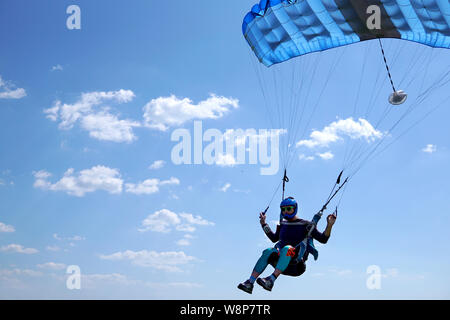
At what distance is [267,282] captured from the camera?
11109mm

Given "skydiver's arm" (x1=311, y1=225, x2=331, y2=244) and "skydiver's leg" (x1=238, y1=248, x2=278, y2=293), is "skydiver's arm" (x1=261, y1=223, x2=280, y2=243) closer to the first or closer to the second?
"skydiver's leg" (x1=238, y1=248, x2=278, y2=293)

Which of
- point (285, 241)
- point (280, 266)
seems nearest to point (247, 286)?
point (280, 266)

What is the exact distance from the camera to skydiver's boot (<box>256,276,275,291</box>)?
1107cm

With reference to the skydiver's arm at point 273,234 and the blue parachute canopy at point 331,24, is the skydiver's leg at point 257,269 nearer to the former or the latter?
the skydiver's arm at point 273,234

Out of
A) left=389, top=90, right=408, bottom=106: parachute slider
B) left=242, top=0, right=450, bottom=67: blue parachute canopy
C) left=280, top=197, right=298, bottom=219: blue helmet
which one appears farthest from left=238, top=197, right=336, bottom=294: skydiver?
left=242, top=0, right=450, bottom=67: blue parachute canopy

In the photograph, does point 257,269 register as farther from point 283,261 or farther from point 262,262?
point 283,261

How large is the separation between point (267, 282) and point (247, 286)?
46 cm
